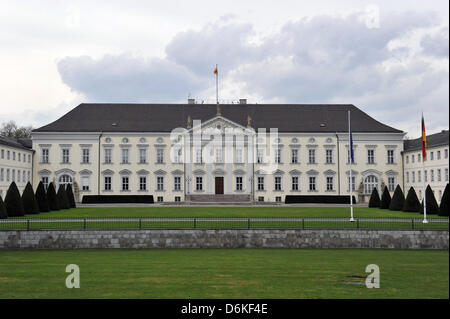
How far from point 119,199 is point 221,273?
37.5 m

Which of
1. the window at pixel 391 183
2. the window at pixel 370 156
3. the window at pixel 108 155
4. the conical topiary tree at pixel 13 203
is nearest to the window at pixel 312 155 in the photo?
the window at pixel 370 156

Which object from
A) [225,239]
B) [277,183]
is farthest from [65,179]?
[225,239]

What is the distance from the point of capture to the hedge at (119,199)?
170ft

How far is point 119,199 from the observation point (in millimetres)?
51938

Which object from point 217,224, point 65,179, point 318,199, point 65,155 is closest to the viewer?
point 217,224

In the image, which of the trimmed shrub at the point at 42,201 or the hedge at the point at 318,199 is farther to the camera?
the hedge at the point at 318,199

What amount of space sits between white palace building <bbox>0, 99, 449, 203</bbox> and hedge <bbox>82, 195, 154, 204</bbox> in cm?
224

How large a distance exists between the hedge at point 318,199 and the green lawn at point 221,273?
28774 mm

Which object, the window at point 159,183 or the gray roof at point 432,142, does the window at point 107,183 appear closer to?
the window at point 159,183

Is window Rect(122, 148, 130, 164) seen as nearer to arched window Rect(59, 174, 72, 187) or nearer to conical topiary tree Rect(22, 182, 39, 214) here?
arched window Rect(59, 174, 72, 187)

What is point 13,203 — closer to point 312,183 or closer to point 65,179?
point 65,179
